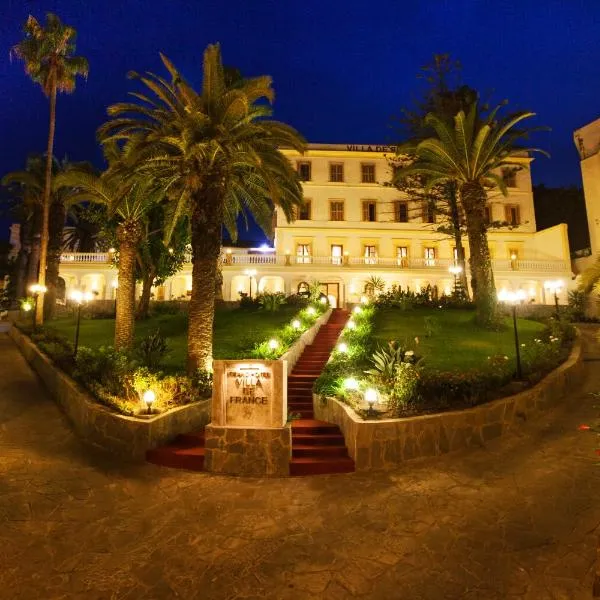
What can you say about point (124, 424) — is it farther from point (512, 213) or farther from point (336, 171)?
point (512, 213)

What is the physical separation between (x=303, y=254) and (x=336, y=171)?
8614 mm

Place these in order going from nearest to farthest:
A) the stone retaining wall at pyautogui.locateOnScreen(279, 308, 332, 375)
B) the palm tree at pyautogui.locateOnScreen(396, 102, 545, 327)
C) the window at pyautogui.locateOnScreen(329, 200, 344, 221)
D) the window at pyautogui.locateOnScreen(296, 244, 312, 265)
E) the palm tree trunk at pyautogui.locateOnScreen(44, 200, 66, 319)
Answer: the stone retaining wall at pyautogui.locateOnScreen(279, 308, 332, 375)
the palm tree at pyautogui.locateOnScreen(396, 102, 545, 327)
the palm tree trunk at pyautogui.locateOnScreen(44, 200, 66, 319)
the window at pyautogui.locateOnScreen(296, 244, 312, 265)
the window at pyautogui.locateOnScreen(329, 200, 344, 221)

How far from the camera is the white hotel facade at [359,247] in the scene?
33.4m

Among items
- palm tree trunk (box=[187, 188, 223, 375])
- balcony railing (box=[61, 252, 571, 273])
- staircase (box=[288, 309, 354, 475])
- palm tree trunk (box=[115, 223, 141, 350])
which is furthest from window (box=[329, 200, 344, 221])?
palm tree trunk (box=[187, 188, 223, 375])

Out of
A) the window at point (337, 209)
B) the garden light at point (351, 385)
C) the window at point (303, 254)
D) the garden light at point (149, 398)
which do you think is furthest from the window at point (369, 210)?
the garden light at point (149, 398)

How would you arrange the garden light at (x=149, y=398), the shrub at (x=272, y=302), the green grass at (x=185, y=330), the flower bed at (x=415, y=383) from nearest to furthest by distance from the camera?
the flower bed at (x=415, y=383) → the garden light at (x=149, y=398) → the green grass at (x=185, y=330) → the shrub at (x=272, y=302)

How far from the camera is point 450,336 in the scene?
1742 centimetres

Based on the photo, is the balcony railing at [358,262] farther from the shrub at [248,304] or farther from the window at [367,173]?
the window at [367,173]

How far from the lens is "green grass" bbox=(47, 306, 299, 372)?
15.9 meters

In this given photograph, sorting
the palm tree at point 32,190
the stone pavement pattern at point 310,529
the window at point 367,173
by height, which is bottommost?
the stone pavement pattern at point 310,529

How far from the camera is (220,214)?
42.7 ft

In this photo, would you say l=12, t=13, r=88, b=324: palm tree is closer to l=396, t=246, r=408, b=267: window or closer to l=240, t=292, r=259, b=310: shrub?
l=240, t=292, r=259, b=310: shrub

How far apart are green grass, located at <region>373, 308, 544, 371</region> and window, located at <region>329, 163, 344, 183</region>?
18.0 meters

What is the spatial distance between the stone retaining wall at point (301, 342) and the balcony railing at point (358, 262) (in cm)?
1223
